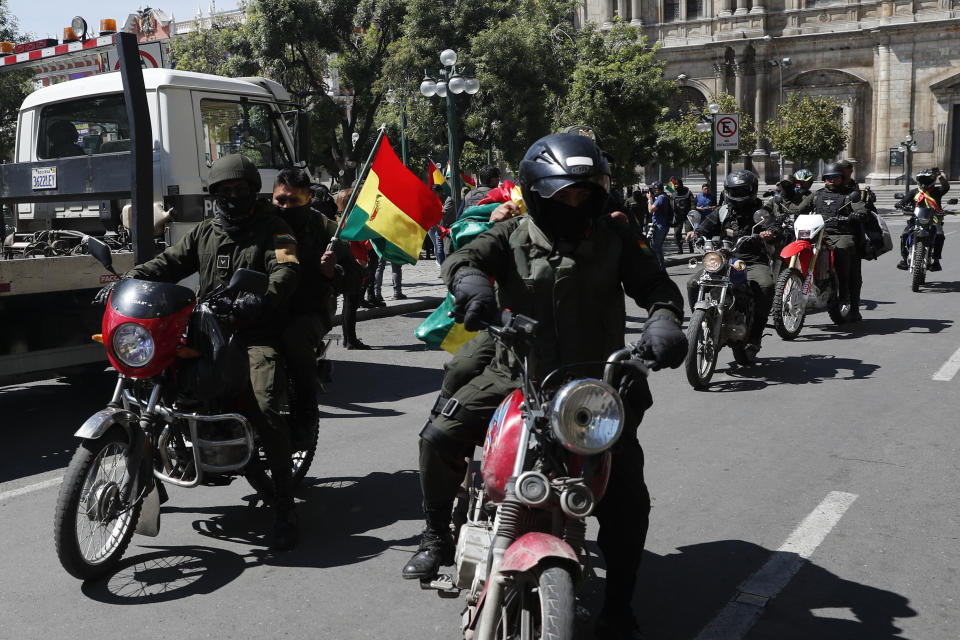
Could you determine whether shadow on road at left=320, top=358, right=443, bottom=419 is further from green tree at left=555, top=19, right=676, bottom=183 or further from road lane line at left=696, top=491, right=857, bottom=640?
green tree at left=555, top=19, right=676, bottom=183

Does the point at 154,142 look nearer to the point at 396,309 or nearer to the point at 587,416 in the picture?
the point at 396,309

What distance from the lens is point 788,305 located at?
9.81 m

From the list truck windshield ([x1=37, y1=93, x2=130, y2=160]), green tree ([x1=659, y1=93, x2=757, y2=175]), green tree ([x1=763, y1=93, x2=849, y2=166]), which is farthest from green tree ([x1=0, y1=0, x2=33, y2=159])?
green tree ([x1=763, y1=93, x2=849, y2=166])

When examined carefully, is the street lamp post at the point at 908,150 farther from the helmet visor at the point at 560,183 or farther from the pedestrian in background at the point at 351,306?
the helmet visor at the point at 560,183

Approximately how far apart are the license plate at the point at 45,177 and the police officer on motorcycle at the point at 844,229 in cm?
839

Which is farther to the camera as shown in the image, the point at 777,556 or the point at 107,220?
the point at 107,220

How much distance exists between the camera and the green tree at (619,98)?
2561 centimetres

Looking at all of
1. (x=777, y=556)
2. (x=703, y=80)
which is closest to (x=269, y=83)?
(x=777, y=556)

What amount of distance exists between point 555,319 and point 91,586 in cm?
227

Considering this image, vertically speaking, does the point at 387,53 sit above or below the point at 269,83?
above

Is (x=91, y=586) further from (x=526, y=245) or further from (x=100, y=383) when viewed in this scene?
(x=100, y=383)

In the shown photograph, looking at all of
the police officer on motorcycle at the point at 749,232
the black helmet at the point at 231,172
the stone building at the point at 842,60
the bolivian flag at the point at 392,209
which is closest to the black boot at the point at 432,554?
the black helmet at the point at 231,172

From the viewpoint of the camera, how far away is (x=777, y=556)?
414cm

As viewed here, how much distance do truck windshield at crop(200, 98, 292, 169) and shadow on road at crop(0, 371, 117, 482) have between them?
261 cm
